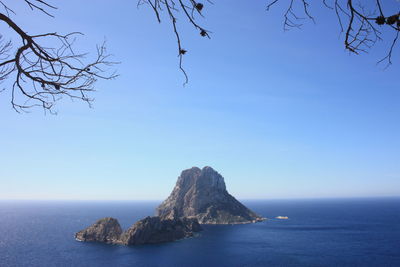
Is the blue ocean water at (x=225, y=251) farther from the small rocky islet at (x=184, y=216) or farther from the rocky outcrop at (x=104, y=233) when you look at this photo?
the small rocky islet at (x=184, y=216)

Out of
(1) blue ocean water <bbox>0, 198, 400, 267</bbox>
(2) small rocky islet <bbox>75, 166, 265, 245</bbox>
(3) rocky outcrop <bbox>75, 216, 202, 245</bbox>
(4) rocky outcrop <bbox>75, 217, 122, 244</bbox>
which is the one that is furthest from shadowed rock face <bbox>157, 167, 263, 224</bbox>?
(4) rocky outcrop <bbox>75, 217, 122, 244</bbox>

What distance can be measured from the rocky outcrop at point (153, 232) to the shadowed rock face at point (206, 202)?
159 ft

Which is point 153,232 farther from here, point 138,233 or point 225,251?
point 225,251

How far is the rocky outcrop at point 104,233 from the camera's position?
344ft

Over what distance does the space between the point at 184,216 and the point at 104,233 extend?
7323 cm

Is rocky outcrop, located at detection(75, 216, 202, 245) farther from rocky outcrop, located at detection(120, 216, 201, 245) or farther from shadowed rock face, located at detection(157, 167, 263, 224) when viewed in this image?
shadowed rock face, located at detection(157, 167, 263, 224)

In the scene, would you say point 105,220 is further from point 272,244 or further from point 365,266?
point 365,266

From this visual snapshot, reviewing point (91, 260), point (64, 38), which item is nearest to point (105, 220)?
point (91, 260)

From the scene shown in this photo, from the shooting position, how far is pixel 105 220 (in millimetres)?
112938

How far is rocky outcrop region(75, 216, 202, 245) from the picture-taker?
101 metres

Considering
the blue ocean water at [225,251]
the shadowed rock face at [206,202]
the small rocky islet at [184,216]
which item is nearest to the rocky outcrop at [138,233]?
the small rocky islet at [184,216]

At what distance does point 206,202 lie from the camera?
179m

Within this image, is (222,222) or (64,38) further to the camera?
(222,222)

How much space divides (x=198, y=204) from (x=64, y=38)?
179 m
